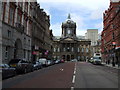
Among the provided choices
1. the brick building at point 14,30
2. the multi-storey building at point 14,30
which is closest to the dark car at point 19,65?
the brick building at point 14,30

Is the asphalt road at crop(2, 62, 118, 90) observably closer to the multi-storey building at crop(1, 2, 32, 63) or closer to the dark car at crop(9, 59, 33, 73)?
the dark car at crop(9, 59, 33, 73)

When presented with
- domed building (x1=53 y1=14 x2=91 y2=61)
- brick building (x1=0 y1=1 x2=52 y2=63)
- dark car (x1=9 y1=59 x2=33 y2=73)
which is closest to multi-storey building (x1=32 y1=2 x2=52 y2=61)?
brick building (x1=0 y1=1 x2=52 y2=63)

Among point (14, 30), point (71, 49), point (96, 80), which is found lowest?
point (96, 80)

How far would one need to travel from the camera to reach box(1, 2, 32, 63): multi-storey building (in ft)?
89.7

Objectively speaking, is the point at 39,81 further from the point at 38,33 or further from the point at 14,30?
the point at 38,33

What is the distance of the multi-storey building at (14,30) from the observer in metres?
27.3

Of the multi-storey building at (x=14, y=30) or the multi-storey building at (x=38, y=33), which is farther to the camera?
the multi-storey building at (x=38, y=33)

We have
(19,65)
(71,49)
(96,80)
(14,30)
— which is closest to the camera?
(96,80)

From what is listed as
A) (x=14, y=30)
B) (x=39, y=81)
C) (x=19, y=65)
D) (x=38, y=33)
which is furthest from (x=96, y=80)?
(x=38, y=33)

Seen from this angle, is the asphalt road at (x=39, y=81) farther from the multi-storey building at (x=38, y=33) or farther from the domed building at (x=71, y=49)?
the domed building at (x=71, y=49)

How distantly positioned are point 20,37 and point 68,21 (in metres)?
112

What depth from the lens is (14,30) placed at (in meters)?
31.1

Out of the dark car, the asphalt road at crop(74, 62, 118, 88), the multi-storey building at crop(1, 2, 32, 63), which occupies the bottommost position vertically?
the asphalt road at crop(74, 62, 118, 88)

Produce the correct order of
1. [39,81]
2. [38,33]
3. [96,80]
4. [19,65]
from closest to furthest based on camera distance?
[39,81] < [96,80] < [19,65] < [38,33]
